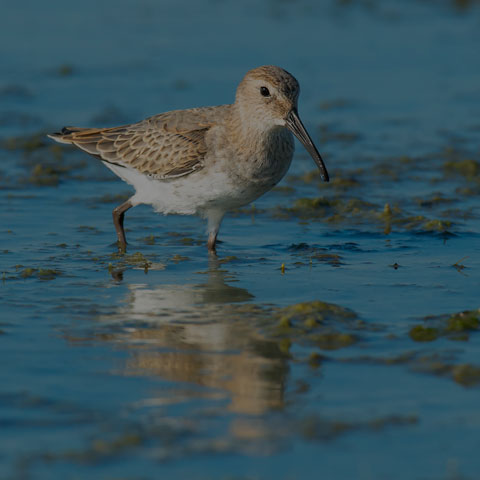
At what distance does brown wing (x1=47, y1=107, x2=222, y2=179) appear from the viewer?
32.2 ft

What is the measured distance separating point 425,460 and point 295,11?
16.9m

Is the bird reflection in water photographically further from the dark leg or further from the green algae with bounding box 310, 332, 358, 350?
the dark leg

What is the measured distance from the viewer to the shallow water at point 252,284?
5.86m

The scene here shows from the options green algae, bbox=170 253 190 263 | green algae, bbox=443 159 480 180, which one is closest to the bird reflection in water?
green algae, bbox=170 253 190 263

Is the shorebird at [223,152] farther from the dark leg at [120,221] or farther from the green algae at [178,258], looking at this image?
the green algae at [178,258]

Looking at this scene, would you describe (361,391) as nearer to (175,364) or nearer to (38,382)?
(175,364)

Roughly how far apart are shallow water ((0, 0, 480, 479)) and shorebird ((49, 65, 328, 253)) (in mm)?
572

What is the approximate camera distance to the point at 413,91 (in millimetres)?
16375

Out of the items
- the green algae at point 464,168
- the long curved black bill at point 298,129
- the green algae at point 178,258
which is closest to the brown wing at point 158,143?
the green algae at point 178,258

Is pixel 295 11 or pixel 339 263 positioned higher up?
pixel 295 11

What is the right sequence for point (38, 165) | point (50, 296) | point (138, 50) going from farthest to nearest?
point (138, 50)
point (38, 165)
point (50, 296)

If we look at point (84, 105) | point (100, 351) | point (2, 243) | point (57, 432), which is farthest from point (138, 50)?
point (57, 432)

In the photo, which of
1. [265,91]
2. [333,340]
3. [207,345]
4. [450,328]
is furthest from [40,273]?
[450,328]

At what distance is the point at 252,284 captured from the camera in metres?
9.12
